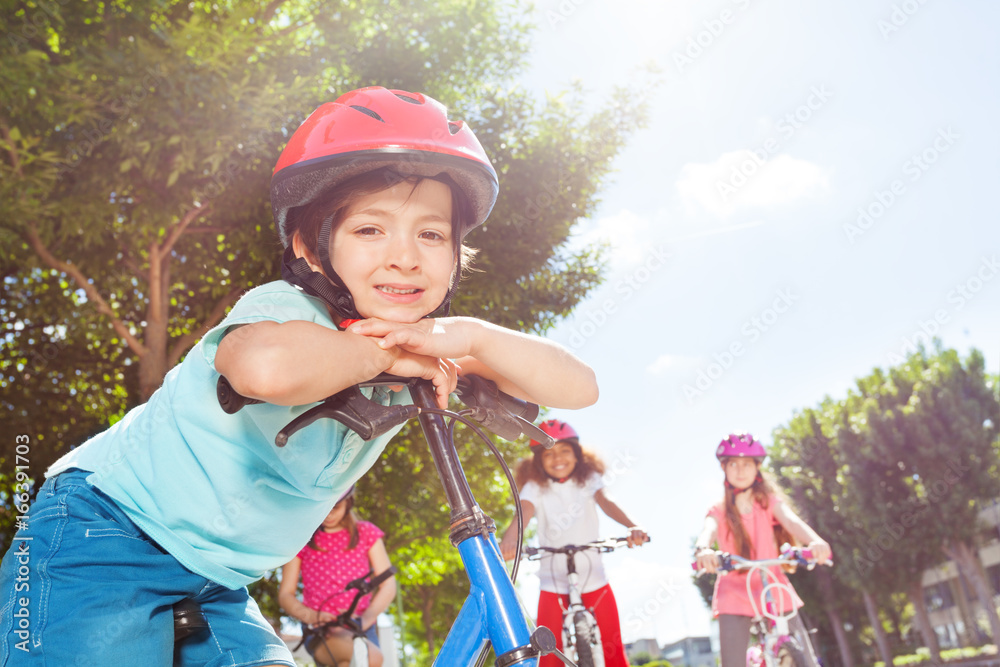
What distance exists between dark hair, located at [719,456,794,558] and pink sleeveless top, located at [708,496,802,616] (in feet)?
0.10

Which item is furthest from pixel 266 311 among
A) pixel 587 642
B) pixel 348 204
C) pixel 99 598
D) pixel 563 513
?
pixel 563 513

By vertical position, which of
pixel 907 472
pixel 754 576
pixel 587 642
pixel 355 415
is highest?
pixel 907 472

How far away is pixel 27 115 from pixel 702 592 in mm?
40245

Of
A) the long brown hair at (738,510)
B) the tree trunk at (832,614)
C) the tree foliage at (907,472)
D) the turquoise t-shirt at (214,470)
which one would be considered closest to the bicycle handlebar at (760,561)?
the long brown hair at (738,510)

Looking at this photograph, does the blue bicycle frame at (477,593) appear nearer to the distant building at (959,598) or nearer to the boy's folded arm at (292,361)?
the boy's folded arm at (292,361)

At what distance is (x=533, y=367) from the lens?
5.85 ft

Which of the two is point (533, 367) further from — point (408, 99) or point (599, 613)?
point (599, 613)

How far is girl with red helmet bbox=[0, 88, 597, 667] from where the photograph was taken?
1580 millimetres

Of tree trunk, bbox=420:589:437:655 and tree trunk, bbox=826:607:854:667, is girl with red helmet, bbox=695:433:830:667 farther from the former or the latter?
tree trunk, bbox=826:607:854:667

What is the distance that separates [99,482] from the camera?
178cm

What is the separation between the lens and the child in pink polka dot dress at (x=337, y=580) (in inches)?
233

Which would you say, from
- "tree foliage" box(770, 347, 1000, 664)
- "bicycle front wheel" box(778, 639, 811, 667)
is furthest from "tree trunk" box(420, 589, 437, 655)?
"bicycle front wheel" box(778, 639, 811, 667)

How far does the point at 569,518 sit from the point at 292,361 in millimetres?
5297

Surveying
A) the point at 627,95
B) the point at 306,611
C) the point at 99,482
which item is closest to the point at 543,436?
the point at 99,482
